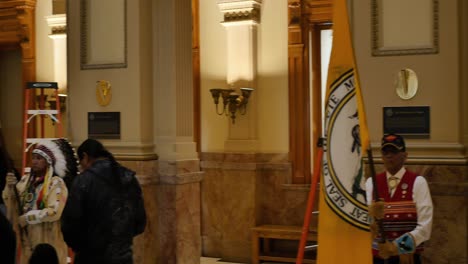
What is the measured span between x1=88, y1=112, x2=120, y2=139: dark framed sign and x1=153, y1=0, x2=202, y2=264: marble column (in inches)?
17.3

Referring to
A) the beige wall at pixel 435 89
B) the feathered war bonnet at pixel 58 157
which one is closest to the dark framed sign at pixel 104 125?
the feathered war bonnet at pixel 58 157

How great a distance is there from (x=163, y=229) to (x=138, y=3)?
2.48 meters

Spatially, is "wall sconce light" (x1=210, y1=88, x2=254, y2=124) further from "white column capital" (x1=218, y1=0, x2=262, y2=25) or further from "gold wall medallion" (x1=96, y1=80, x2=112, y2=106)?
"gold wall medallion" (x1=96, y1=80, x2=112, y2=106)

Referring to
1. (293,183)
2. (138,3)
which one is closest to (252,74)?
(293,183)

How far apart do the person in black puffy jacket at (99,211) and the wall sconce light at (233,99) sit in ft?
15.7

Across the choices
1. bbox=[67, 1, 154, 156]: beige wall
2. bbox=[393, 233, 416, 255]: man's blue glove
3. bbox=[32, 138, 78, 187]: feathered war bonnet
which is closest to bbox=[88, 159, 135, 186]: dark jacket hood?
bbox=[32, 138, 78, 187]: feathered war bonnet

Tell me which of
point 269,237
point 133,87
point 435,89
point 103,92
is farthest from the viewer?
point 269,237

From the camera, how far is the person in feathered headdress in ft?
19.5

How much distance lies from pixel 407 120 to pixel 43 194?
312cm

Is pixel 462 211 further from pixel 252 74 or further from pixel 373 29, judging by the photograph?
pixel 252 74

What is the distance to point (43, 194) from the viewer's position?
235 inches

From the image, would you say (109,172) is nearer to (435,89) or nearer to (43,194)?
(43,194)

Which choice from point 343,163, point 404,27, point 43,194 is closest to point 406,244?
point 343,163

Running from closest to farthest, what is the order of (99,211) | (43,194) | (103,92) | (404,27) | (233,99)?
(99,211)
(404,27)
(43,194)
(103,92)
(233,99)
